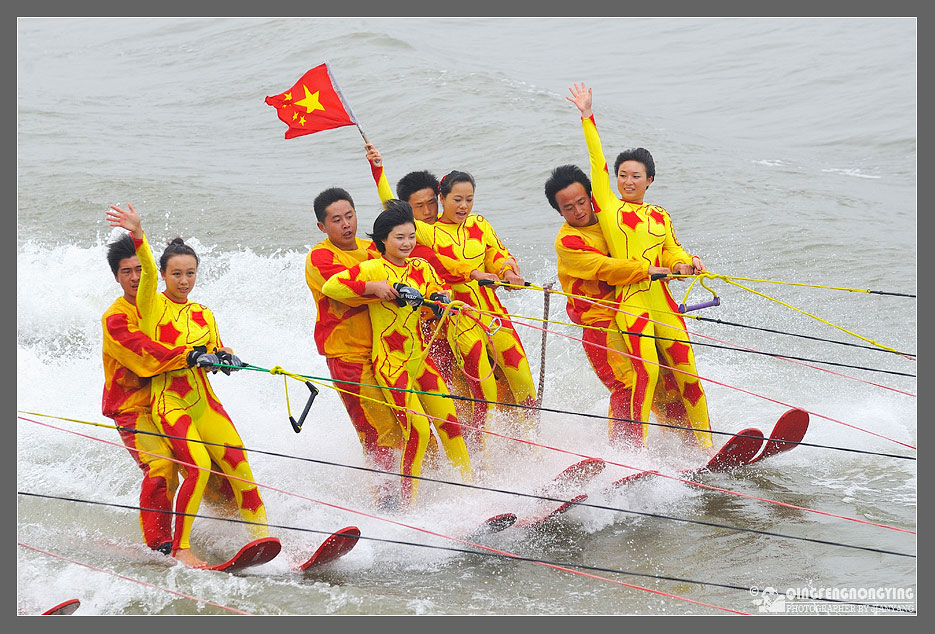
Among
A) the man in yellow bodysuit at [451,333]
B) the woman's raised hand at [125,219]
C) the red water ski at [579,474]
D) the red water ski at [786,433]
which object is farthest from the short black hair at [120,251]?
the red water ski at [786,433]

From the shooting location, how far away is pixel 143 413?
5.08m

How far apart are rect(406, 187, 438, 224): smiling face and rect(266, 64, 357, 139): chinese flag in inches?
25.4

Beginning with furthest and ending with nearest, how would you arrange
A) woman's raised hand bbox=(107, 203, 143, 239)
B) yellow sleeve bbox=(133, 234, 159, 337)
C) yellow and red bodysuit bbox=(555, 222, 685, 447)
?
yellow and red bodysuit bbox=(555, 222, 685, 447), yellow sleeve bbox=(133, 234, 159, 337), woman's raised hand bbox=(107, 203, 143, 239)

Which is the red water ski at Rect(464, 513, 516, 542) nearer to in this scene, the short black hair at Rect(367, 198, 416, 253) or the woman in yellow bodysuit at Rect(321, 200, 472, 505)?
the woman in yellow bodysuit at Rect(321, 200, 472, 505)

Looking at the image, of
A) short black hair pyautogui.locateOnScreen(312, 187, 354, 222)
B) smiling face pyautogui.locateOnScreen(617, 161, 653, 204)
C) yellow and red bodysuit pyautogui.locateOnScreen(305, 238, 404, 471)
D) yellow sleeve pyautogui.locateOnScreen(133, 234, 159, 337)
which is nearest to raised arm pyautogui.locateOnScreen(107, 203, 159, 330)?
yellow sleeve pyautogui.locateOnScreen(133, 234, 159, 337)

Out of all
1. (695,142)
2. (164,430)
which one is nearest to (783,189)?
(695,142)

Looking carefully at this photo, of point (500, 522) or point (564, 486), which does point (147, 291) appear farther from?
point (564, 486)

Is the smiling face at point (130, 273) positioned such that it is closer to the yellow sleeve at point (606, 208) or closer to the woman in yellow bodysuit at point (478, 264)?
the woman in yellow bodysuit at point (478, 264)

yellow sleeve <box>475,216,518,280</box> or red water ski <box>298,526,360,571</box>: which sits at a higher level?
yellow sleeve <box>475,216,518,280</box>

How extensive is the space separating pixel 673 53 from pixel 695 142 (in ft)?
21.5

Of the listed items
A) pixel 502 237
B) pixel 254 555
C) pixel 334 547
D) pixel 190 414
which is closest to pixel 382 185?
pixel 190 414

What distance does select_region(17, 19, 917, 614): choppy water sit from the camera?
16.8ft

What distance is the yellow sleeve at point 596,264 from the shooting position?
576cm

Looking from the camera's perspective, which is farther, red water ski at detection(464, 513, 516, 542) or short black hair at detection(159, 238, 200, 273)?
red water ski at detection(464, 513, 516, 542)
